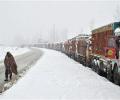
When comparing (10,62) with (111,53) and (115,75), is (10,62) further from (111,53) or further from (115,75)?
(115,75)

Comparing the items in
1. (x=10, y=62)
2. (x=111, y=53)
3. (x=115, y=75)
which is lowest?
(x=115, y=75)

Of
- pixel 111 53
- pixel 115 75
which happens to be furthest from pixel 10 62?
pixel 115 75

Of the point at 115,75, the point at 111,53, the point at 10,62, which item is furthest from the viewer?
the point at 10,62

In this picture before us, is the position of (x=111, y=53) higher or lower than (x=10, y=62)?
higher

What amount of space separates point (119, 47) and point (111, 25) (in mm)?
2799

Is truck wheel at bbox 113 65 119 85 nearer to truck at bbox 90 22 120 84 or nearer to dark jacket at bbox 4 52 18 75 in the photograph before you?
truck at bbox 90 22 120 84

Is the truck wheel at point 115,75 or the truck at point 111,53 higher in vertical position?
the truck at point 111,53

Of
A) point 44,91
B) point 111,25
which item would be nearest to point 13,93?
point 44,91

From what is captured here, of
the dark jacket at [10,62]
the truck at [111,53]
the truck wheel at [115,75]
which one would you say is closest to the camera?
the truck at [111,53]

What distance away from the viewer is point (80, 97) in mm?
14734

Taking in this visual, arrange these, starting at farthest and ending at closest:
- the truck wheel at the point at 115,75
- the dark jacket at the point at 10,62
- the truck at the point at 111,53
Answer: the dark jacket at the point at 10,62 < the truck wheel at the point at 115,75 < the truck at the point at 111,53

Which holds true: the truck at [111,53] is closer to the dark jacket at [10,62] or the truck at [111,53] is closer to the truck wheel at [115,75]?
the truck wheel at [115,75]

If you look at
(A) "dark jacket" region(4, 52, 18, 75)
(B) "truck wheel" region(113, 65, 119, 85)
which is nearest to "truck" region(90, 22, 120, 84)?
(B) "truck wheel" region(113, 65, 119, 85)

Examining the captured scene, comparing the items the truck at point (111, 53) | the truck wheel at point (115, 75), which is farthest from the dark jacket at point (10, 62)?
the truck wheel at point (115, 75)
